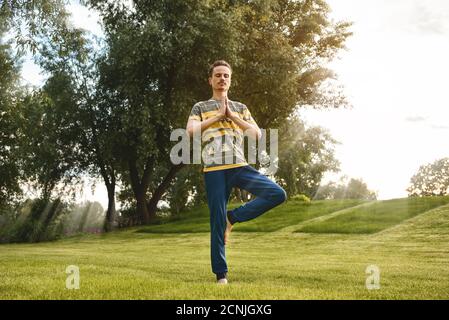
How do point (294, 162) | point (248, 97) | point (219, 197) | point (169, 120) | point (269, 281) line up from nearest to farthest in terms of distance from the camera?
point (219, 197) → point (269, 281) → point (169, 120) → point (248, 97) → point (294, 162)

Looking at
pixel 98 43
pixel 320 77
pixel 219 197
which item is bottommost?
pixel 219 197

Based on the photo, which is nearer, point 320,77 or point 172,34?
point 172,34

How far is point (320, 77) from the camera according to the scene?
2969 cm

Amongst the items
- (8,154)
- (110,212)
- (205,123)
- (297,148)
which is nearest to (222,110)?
(205,123)

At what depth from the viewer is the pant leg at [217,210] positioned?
5.61 metres

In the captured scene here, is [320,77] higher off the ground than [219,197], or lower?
higher

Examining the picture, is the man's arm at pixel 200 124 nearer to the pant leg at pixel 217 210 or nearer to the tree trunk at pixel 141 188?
the pant leg at pixel 217 210

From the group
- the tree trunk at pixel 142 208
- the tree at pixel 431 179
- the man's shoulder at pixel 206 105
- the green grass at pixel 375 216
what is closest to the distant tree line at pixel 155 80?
the tree trunk at pixel 142 208

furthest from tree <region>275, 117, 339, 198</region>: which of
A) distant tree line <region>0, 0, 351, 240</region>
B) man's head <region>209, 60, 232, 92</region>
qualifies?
man's head <region>209, 60, 232, 92</region>

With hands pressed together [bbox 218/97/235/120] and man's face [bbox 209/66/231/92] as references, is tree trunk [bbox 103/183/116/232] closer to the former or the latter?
man's face [bbox 209/66/231/92]

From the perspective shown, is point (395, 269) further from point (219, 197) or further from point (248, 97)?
point (248, 97)

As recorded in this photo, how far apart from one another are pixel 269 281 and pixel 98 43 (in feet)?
83.7
